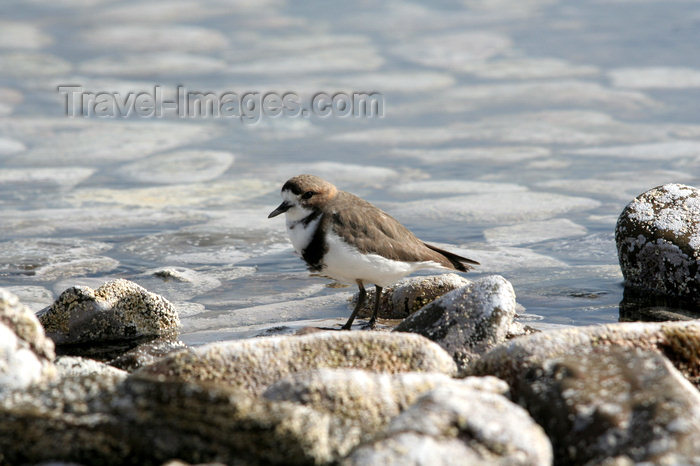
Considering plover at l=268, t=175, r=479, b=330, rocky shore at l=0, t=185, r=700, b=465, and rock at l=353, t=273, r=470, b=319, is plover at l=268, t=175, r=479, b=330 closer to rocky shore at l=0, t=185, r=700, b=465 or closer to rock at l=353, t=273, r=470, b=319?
rock at l=353, t=273, r=470, b=319

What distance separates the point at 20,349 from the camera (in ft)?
7.81

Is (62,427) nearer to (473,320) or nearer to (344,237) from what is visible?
(473,320)

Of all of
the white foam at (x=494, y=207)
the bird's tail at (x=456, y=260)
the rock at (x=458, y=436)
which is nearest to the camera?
the rock at (x=458, y=436)

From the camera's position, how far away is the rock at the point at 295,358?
2775 millimetres

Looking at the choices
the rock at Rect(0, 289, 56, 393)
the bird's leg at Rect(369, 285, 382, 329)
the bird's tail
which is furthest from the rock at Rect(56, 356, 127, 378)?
the bird's tail

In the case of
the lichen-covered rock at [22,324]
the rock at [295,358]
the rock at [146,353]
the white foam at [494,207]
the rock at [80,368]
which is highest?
the lichen-covered rock at [22,324]

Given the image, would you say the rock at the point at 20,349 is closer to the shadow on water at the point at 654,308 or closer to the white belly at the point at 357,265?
the white belly at the point at 357,265

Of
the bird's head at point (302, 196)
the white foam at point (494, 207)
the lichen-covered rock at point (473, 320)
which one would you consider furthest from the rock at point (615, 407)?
the white foam at point (494, 207)

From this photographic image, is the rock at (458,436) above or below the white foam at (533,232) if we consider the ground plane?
above

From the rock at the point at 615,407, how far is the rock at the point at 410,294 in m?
2.03

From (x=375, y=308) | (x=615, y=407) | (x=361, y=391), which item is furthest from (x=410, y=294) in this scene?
(x=615, y=407)

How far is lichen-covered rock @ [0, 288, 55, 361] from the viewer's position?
2438mm

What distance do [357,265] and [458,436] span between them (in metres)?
2.18

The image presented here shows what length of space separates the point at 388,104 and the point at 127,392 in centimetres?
873
